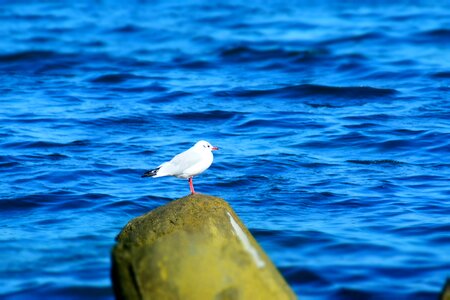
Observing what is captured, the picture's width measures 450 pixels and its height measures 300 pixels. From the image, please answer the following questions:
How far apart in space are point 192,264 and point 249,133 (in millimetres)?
7340

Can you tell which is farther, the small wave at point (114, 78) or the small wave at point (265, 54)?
the small wave at point (265, 54)

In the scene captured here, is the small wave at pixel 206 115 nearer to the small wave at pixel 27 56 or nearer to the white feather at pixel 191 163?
the white feather at pixel 191 163

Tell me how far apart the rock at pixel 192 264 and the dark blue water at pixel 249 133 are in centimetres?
105

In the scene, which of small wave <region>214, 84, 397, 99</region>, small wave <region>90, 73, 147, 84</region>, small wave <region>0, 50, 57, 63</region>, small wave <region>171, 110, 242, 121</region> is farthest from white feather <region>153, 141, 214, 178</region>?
small wave <region>0, 50, 57, 63</region>

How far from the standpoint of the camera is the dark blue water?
7516 mm

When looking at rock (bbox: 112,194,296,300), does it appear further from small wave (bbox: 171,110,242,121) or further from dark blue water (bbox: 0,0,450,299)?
small wave (bbox: 171,110,242,121)

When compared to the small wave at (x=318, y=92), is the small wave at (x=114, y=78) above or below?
above

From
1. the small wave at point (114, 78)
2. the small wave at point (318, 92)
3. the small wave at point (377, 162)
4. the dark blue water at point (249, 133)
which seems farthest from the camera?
the small wave at point (114, 78)

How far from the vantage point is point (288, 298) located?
555 centimetres

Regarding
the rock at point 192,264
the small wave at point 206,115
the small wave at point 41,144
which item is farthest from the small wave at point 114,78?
the rock at point 192,264

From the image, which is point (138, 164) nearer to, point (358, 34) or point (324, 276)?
point (324, 276)

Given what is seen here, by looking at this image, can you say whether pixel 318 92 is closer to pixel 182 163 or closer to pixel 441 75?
pixel 441 75

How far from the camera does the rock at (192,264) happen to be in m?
5.29

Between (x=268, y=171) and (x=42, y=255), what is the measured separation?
3.72 m
